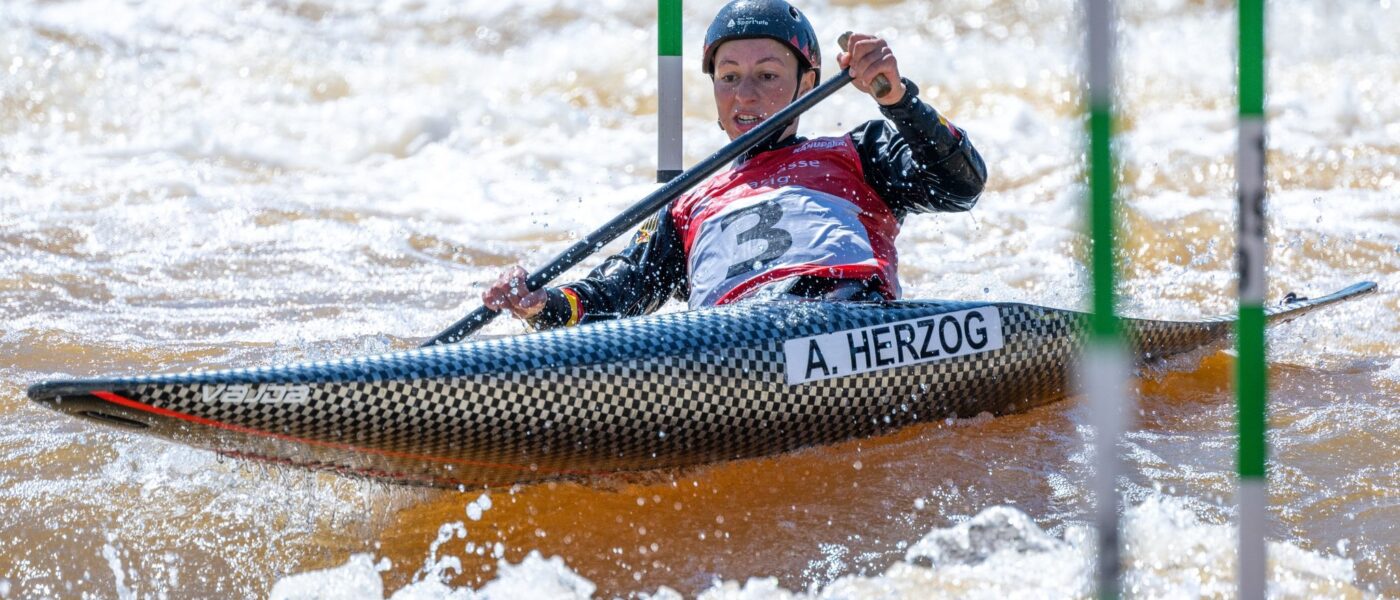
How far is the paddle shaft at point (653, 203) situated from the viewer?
3.48 m

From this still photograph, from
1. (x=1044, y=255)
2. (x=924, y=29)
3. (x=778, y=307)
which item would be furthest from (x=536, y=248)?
(x=924, y=29)

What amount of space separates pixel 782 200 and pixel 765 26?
1.68ft

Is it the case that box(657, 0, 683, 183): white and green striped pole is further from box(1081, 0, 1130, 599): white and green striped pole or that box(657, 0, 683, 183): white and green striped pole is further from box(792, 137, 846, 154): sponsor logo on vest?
box(1081, 0, 1130, 599): white and green striped pole

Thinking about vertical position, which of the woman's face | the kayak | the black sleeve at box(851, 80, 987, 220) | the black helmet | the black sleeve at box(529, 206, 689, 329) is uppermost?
the black helmet

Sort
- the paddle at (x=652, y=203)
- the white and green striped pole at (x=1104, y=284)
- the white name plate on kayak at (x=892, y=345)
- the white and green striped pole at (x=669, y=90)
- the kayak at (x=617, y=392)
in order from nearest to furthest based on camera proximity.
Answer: the white and green striped pole at (x=1104, y=284), the kayak at (x=617, y=392), the white name plate on kayak at (x=892, y=345), the paddle at (x=652, y=203), the white and green striped pole at (x=669, y=90)

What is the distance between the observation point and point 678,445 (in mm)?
2875

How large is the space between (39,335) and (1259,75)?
383 centimetres

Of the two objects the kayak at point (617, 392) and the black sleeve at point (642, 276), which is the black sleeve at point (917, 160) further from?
the black sleeve at point (642, 276)

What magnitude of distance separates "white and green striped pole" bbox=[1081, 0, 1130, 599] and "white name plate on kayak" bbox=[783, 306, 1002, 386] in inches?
55.0

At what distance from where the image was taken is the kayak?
8.30 feet

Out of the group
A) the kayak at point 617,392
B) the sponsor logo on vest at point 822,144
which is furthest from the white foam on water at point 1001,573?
the sponsor logo on vest at point 822,144

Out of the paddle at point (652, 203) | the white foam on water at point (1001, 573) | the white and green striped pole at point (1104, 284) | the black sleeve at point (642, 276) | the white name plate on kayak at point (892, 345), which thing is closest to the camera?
the white and green striped pole at point (1104, 284)

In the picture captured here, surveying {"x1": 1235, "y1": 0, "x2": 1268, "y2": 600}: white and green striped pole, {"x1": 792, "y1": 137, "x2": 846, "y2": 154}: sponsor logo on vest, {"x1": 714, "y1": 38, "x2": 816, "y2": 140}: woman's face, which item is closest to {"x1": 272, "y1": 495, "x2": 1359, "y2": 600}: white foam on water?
{"x1": 1235, "y1": 0, "x2": 1268, "y2": 600}: white and green striped pole

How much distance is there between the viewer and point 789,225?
3.32m
